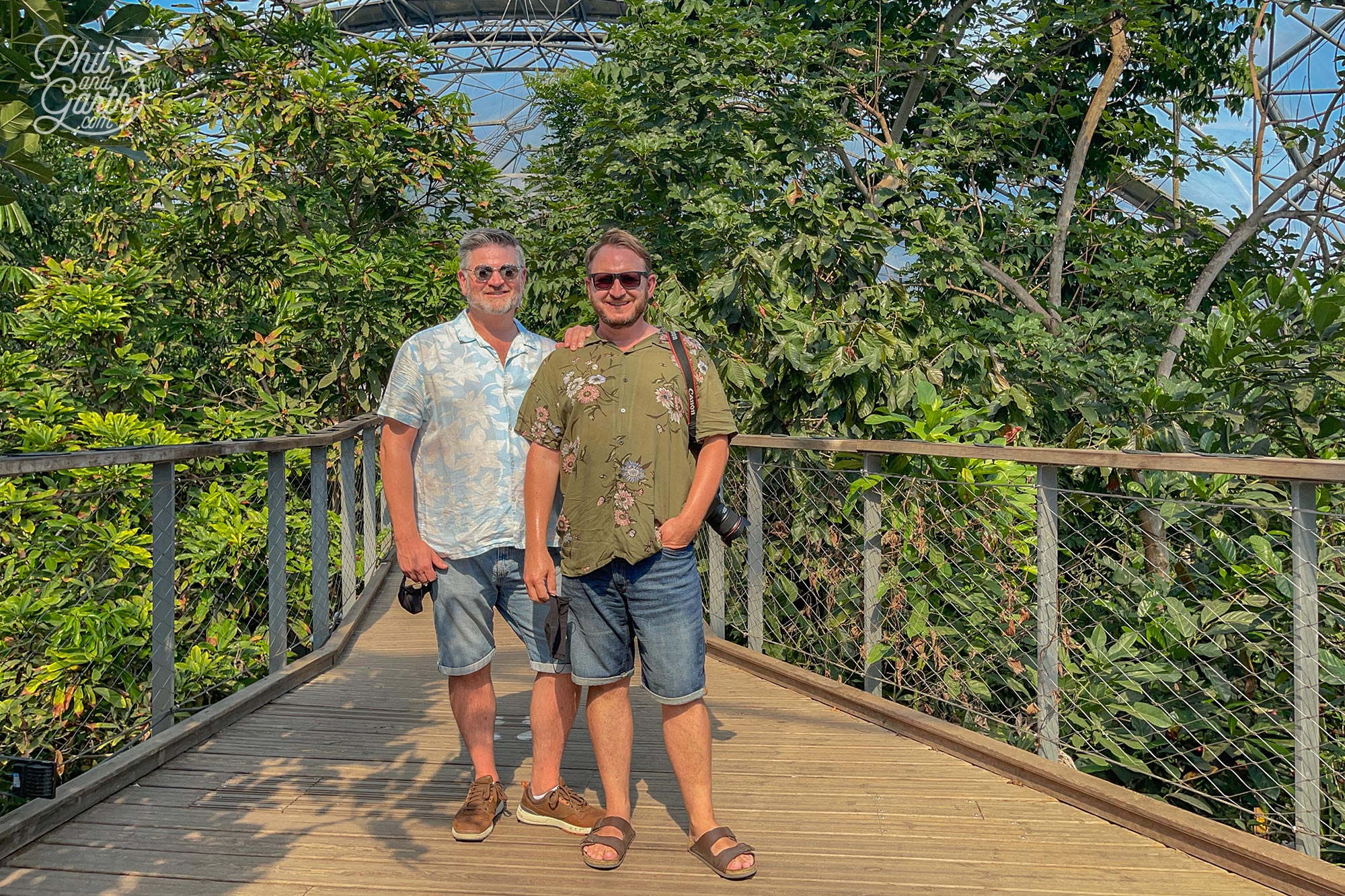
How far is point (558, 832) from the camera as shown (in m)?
3.04

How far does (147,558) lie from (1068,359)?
19.6 feet

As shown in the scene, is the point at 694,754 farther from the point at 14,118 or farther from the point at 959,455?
the point at 14,118

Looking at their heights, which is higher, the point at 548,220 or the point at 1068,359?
the point at 548,220

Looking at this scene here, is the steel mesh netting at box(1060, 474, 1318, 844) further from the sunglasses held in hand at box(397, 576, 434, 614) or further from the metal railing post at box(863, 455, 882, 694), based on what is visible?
the sunglasses held in hand at box(397, 576, 434, 614)

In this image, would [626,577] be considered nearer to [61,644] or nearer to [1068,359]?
[61,644]

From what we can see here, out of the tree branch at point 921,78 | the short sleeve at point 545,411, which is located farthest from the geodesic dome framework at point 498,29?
the short sleeve at point 545,411

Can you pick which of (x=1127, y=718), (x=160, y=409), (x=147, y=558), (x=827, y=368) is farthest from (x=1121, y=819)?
(x=160, y=409)

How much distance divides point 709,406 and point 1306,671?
166cm

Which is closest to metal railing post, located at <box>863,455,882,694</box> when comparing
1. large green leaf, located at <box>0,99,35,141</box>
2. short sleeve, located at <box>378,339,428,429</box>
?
short sleeve, located at <box>378,339,428,429</box>

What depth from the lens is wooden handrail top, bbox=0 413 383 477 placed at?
8.96 feet

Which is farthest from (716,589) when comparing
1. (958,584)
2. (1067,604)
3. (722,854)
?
(722,854)

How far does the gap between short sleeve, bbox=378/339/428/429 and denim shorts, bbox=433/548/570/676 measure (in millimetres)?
426

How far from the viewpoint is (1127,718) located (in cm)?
423

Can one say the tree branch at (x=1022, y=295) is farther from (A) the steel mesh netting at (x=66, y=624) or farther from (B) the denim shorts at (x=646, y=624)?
(B) the denim shorts at (x=646, y=624)
